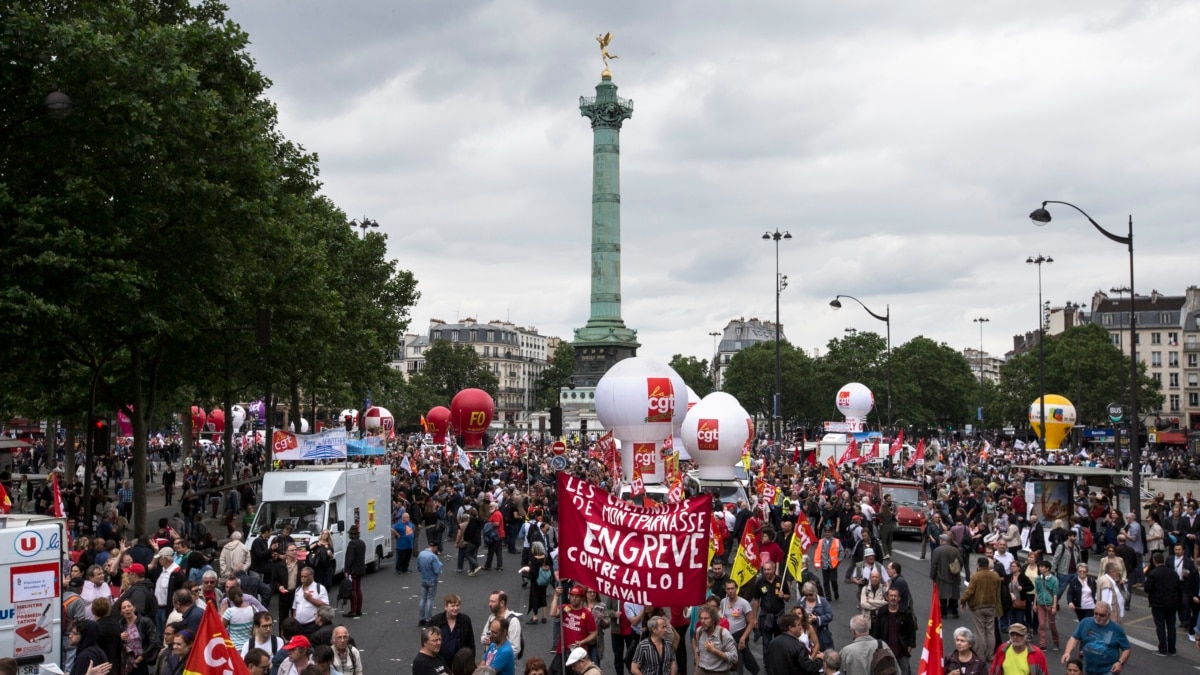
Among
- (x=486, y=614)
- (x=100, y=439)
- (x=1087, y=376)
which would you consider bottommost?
(x=486, y=614)

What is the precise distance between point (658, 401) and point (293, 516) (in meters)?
18.0

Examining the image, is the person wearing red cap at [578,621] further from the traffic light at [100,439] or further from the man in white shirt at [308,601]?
the traffic light at [100,439]

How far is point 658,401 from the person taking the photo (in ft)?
122

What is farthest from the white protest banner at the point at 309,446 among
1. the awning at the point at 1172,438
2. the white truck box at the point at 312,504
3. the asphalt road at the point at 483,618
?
the awning at the point at 1172,438

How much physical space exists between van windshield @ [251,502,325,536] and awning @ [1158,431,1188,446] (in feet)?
248

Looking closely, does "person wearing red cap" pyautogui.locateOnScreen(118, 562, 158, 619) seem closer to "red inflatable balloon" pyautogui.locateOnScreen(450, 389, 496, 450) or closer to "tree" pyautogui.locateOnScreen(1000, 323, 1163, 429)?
→ "red inflatable balloon" pyautogui.locateOnScreen(450, 389, 496, 450)

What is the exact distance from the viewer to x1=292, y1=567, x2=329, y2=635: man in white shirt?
13.2 metres

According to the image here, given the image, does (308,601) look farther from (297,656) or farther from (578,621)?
(297,656)

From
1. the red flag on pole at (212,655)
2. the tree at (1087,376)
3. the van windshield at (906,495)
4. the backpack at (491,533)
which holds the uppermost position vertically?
the tree at (1087,376)

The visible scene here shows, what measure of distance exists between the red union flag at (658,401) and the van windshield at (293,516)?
58.0 feet

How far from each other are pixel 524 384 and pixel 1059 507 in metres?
175

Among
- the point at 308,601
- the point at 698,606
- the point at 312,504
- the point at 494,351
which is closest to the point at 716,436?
the point at 312,504

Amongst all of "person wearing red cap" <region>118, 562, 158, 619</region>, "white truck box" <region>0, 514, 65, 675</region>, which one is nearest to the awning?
"person wearing red cap" <region>118, 562, 158, 619</region>

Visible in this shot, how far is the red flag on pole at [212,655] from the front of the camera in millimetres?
9438
